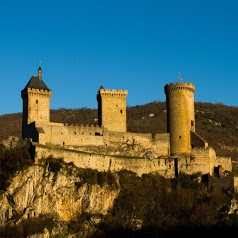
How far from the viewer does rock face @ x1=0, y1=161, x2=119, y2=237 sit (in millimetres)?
50281

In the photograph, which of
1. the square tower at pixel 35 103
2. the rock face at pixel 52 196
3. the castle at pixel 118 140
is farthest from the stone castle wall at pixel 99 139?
the rock face at pixel 52 196

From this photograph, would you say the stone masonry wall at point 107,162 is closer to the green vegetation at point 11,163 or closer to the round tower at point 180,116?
the green vegetation at point 11,163

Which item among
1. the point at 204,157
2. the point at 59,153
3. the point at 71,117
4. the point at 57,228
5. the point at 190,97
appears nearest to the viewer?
the point at 57,228

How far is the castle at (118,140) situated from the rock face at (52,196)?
1.55 m

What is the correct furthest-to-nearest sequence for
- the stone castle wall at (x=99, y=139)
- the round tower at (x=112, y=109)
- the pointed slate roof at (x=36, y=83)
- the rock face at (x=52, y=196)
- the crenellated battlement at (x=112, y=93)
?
the crenellated battlement at (x=112, y=93)
the round tower at (x=112, y=109)
the pointed slate roof at (x=36, y=83)
the stone castle wall at (x=99, y=139)
the rock face at (x=52, y=196)

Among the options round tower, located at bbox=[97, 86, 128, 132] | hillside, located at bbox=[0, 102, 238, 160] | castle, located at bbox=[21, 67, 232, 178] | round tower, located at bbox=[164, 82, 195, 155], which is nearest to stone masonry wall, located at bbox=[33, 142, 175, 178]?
castle, located at bbox=[21, 67, 232, 178]

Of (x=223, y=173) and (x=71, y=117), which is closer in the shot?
(x=223, y=173)

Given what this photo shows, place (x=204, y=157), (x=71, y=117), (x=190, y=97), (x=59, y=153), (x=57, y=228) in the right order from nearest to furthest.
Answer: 1. (x=57, y=228)
2. (x=59, y=153)
3. (x=204, y=157)
4. (x=190, y=97)
5. (x=71, y=117)

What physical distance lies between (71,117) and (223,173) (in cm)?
6217

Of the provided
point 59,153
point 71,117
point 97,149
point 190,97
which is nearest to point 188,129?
point 190,97

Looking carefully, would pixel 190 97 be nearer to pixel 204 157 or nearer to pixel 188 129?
pixel 188 129

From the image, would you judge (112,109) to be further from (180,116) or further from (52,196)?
(52,196)

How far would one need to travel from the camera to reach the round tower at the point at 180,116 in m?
60.4

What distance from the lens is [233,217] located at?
5147cm
